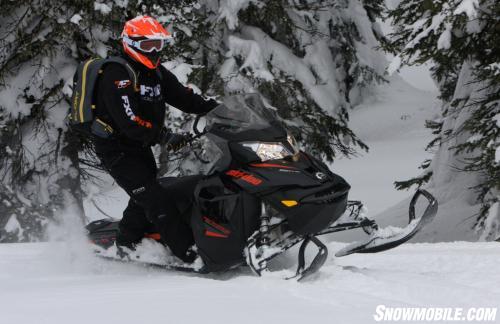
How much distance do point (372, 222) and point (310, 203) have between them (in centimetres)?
59

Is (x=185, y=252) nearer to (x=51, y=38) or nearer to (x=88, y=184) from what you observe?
(x=51, y=38)

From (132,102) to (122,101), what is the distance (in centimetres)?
8

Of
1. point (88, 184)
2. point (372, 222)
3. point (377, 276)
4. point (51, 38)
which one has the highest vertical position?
point (51, 38)

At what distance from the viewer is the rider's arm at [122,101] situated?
16.2 ft

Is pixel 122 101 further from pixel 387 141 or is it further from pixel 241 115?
pixel 387 141

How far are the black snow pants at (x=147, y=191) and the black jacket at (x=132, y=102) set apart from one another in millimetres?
116

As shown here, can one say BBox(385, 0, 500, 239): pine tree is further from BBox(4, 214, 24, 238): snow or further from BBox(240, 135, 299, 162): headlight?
BBox(4, 214, 24, 238): snow

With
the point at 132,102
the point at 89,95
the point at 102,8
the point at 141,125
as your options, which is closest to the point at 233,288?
the point at 141,125

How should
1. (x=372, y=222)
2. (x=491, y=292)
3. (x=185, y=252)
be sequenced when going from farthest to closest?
(x=185, y=252)
(x=372, y=222)
(x=491, y=292)

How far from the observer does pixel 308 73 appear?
43.5 ft

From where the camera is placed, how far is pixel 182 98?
5.56 metres

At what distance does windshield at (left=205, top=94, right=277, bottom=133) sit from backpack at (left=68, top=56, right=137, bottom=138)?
0.68 metres

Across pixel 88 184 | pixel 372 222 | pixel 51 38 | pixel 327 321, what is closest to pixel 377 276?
pixel 372 222

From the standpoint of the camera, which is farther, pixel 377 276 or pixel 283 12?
pixel 283 12
